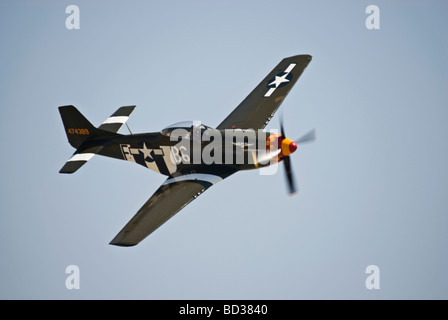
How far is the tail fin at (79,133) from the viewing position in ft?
63.8

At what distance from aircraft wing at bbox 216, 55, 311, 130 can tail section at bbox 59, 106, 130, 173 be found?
3662mm

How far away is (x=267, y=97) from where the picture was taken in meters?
20.7

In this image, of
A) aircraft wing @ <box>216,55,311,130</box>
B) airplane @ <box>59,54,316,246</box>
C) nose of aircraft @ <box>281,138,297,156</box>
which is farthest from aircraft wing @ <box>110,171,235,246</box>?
aircraft wing @ <box>216,55,311,130</box>

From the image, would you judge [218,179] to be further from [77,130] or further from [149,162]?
[77,130]

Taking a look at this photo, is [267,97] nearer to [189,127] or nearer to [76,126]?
[189,127]

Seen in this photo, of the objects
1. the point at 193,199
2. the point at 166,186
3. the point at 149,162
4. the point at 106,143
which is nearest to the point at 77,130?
the point at 106,143

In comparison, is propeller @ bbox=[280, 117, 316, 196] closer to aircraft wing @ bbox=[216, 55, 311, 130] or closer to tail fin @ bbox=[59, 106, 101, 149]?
aircraft wing @ bbox=[216, 55, 311, 130]

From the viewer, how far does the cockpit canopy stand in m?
18.1

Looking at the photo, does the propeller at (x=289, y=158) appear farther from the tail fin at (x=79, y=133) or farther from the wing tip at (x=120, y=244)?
the tail fin at (x=79, y=133)

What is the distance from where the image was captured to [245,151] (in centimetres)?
1788

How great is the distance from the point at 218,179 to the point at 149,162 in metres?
2.88

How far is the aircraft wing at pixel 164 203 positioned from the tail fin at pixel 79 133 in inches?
129

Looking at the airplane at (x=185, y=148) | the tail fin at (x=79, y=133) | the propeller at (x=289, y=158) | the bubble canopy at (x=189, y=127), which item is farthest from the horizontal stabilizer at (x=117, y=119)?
the propeller at (x=289, y=158)

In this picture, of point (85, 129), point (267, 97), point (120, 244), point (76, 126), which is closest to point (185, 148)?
point (85, 129)
